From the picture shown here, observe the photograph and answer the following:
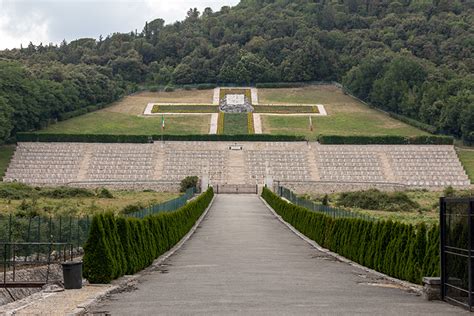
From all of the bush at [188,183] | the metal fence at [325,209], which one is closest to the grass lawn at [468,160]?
the metal fence at [325,209]

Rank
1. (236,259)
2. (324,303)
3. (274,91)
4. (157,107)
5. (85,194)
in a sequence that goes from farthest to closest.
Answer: (274,91), (157,107), (85,194), (236,259), (324,303)

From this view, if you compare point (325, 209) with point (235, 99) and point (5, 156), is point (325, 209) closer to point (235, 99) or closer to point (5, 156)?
point (5, 156)

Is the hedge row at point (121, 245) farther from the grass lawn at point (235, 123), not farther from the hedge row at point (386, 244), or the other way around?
the grass lawn at point (235, 123)

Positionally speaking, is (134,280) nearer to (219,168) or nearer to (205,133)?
(219,168)

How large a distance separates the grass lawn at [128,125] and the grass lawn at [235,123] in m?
2.26

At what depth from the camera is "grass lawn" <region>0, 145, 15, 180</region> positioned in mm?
79625

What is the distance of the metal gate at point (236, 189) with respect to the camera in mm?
77125

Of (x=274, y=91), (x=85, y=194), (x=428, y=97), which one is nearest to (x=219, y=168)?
(x=85, y=194)

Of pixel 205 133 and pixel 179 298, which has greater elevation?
pixel 205 133

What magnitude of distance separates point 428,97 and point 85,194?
4953 cm

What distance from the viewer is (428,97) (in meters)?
100

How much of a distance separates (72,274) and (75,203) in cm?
3640

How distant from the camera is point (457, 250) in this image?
15453 millimetres

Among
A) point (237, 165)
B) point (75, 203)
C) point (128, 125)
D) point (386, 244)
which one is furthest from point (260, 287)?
point (128, 125)
